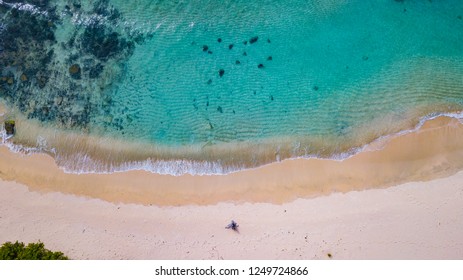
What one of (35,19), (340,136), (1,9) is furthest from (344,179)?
(1,9)

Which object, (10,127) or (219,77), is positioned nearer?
(10,127)

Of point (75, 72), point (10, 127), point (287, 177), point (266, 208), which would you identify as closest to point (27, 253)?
point (10, 127)

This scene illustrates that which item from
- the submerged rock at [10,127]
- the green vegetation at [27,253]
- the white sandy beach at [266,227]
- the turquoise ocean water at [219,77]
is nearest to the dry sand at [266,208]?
the white sandy beach at [266,227]

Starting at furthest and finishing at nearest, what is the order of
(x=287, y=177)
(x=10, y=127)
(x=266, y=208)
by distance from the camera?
(x=10, y=127) → (x=287, y=177) → (x=266, y=208)

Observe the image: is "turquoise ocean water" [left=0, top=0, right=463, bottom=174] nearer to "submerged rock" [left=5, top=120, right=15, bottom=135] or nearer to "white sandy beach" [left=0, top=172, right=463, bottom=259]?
"submerged rock" [left=5, top=120, right=15, bottom=135]

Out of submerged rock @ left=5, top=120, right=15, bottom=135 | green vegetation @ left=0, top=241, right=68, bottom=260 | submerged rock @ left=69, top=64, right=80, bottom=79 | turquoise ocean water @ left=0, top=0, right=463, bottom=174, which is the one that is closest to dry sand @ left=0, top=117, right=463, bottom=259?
turquoise ocean water @ left=0, top=0, right=463, bottom=174

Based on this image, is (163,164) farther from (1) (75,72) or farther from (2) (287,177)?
(1) (75,72)

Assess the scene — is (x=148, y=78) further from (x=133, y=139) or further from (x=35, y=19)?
(x=35, y=19)
